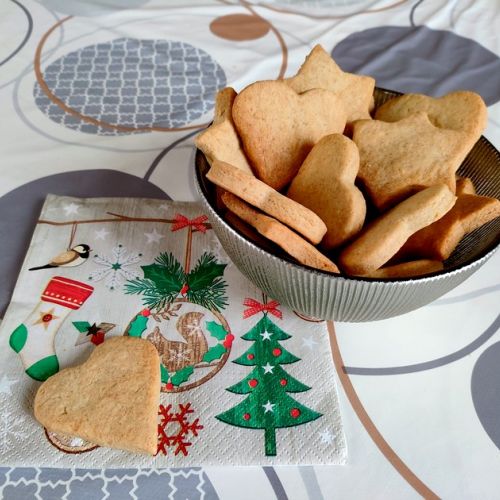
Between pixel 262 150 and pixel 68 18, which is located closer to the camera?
pixel 262 150

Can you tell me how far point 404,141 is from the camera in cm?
46

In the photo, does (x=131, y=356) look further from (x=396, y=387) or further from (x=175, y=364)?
(x=396, y=387)

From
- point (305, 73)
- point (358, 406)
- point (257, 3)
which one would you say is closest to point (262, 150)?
point (305, 73)

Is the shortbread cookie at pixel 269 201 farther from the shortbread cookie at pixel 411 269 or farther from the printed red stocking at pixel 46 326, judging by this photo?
the printed red stocking at pixel 46 326

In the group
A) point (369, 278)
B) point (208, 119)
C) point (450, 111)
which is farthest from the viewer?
point (208, 119)

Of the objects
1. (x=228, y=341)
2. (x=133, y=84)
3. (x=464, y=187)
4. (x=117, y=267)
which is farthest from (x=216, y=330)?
(x=133, y=84)

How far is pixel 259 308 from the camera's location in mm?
490

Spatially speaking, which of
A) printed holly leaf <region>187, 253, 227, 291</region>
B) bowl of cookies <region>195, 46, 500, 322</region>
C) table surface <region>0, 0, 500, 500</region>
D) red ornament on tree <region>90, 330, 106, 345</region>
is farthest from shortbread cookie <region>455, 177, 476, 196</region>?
red ornament on tree <region>90, 330, 106, 345</region>

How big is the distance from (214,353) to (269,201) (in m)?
0.15

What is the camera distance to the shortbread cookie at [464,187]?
1.51ft

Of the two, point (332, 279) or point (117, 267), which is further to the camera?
point (117, 267)

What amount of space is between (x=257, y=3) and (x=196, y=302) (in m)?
0.65

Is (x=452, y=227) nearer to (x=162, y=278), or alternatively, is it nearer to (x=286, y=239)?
(x=286, y=239)

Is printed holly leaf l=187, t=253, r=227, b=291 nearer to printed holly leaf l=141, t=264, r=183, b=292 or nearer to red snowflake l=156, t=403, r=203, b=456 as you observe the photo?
printed holly leaf l=141, t=264, r=183, b=292
